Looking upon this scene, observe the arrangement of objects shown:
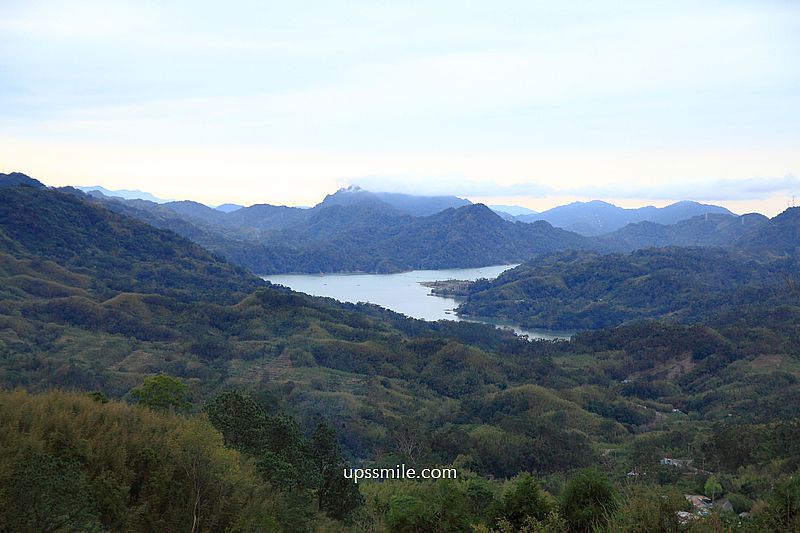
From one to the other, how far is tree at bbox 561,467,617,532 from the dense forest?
1.9 inches

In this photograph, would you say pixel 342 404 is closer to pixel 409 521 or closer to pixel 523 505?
pixel 409 521

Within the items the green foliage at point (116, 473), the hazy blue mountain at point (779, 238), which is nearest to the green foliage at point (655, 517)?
the green foliage at point (116, 473)

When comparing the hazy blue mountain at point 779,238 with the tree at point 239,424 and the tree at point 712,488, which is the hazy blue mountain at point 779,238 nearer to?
the tree at point 712,488

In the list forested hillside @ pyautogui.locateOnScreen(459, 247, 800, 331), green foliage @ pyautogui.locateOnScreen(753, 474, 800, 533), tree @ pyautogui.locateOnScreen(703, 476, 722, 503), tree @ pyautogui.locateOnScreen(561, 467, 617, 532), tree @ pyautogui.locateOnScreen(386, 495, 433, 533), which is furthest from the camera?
forested hillside @ pyautogui.locateOnScreen(459, 247, 800, 331)

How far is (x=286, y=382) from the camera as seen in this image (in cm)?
5531

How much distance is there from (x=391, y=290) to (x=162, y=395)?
135526mm

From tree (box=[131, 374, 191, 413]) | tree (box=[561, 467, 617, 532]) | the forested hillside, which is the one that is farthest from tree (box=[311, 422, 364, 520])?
the forested hillside

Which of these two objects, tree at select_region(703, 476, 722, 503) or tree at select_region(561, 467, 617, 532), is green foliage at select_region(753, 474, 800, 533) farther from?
tree at select_region(703, 476, 722, 503)

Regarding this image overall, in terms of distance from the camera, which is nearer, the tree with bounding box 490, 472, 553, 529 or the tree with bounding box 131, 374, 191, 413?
the tree with bounding box 490, 472, 553, 529

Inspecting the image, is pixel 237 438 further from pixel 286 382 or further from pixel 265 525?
pixel 286 382

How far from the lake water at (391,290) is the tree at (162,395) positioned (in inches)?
3571

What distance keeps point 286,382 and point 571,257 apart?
138 meters

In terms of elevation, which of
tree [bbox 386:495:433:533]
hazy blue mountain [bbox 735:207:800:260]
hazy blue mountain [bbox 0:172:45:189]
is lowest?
tree [bbox 386:495:433:533]

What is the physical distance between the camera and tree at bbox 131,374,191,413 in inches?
854
